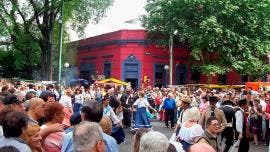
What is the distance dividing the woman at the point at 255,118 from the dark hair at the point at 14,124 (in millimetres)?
14029

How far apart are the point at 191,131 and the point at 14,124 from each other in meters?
4.06

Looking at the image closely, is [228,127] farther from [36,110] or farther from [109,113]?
[36,110]

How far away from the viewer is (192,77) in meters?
50.7

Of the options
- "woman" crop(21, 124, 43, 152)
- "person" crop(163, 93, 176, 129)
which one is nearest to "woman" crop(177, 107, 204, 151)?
"woman" crop(21, 124, 43, 152)

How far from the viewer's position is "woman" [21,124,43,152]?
18.1 ft

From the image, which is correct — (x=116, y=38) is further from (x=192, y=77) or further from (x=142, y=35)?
(x=192, y=77)

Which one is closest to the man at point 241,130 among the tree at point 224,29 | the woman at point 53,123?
the woman at point 53,123

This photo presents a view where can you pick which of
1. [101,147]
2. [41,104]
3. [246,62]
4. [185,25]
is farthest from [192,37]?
[101,147]

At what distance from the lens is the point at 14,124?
539 cm

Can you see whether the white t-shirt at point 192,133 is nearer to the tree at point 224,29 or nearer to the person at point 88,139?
the person at point 88,139

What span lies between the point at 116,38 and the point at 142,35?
2.53 m

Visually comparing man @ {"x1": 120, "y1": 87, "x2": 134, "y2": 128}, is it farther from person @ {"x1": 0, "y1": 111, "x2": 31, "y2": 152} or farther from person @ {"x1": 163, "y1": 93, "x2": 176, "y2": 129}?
person @ {"x1": 0, "y1": 111, "x2": 31, "y2": 152}

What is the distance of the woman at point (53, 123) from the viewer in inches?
245

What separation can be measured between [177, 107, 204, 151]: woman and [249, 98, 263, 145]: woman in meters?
10.0
